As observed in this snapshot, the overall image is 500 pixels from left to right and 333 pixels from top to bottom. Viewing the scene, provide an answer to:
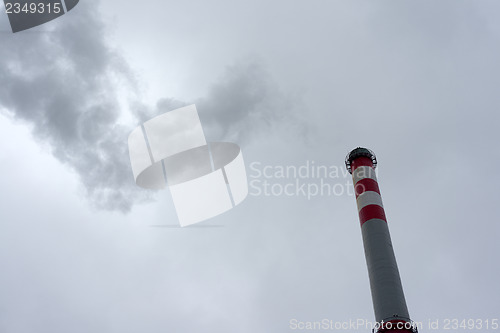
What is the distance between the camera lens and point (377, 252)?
3597 cm

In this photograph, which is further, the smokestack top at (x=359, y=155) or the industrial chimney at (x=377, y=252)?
the smokestack top at (x=359, y=155)

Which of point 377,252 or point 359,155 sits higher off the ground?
point 359,155

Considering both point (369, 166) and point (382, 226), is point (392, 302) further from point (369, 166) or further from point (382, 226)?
point (369, 166)

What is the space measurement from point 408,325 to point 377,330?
2.38m

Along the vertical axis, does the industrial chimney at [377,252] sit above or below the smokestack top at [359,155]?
below

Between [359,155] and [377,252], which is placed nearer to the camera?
[377,252]

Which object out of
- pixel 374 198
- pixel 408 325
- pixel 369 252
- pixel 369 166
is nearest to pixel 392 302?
pixel 408 325

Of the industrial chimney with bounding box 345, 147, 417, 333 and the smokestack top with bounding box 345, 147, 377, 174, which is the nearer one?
the industrial chimney with bounding box 345, 147, 417, 333

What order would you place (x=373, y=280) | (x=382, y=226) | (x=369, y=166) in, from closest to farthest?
1. (x=373, y=280)
2. (x=382, y=226)
3. (x=369, y=166)

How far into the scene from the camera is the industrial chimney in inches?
1261

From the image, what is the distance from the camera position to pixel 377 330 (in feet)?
106

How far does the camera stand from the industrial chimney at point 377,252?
1261 inches

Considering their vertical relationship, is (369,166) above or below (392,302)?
above

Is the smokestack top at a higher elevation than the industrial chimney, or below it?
higher
